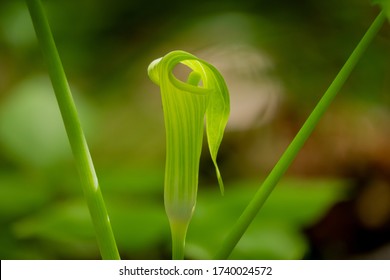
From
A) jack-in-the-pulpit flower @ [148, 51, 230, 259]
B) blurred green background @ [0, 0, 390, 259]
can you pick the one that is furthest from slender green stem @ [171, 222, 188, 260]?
blurred green background @ [0, 0, 390, 259]

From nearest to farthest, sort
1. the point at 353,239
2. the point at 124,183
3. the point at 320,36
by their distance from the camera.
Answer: the point at 124,183 < the point at 353,239 < the point at 320,36

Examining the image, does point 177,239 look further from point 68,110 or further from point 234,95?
point 234,95

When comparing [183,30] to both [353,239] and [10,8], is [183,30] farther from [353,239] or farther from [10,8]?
[353,239]

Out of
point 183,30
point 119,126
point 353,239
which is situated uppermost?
point 183,30

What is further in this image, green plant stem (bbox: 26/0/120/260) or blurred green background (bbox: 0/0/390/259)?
blurred green background (bbox: 0/0/390/259)

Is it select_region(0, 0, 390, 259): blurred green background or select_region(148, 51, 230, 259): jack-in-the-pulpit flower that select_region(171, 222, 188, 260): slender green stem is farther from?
select_region(0, 0, 390, 259): blurred green background

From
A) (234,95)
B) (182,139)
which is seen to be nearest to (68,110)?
(182,139)

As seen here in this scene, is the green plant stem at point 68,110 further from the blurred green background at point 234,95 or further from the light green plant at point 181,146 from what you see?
the blurred green background at point 234,95
